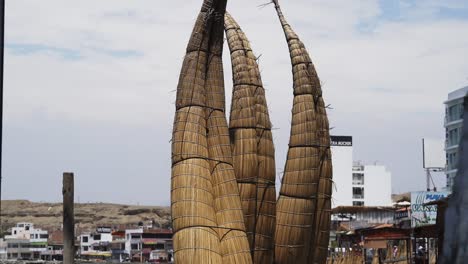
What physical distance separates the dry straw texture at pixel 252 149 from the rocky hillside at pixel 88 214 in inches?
5307

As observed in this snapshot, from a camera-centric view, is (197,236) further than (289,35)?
No

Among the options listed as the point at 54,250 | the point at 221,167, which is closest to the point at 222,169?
the point at 221,167

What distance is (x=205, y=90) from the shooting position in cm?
1231

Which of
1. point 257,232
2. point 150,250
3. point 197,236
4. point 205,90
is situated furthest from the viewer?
point 150,250

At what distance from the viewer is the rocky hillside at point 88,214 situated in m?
156

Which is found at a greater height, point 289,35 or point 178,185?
point 289,35

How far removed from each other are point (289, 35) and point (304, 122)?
171 centimetres

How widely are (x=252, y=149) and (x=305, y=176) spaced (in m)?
1.01

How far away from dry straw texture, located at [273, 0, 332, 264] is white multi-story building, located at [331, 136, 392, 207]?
65.3 m

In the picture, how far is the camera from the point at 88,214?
166875 mm

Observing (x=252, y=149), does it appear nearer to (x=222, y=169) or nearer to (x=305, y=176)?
(x=305, y=176)

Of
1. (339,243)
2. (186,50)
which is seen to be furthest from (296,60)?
(339,243)

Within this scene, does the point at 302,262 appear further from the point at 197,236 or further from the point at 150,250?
the point at 150,250

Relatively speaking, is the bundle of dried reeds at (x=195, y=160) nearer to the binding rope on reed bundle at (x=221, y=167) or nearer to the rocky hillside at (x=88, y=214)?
the binding rope on reed bundle at (x=221, y=167)
